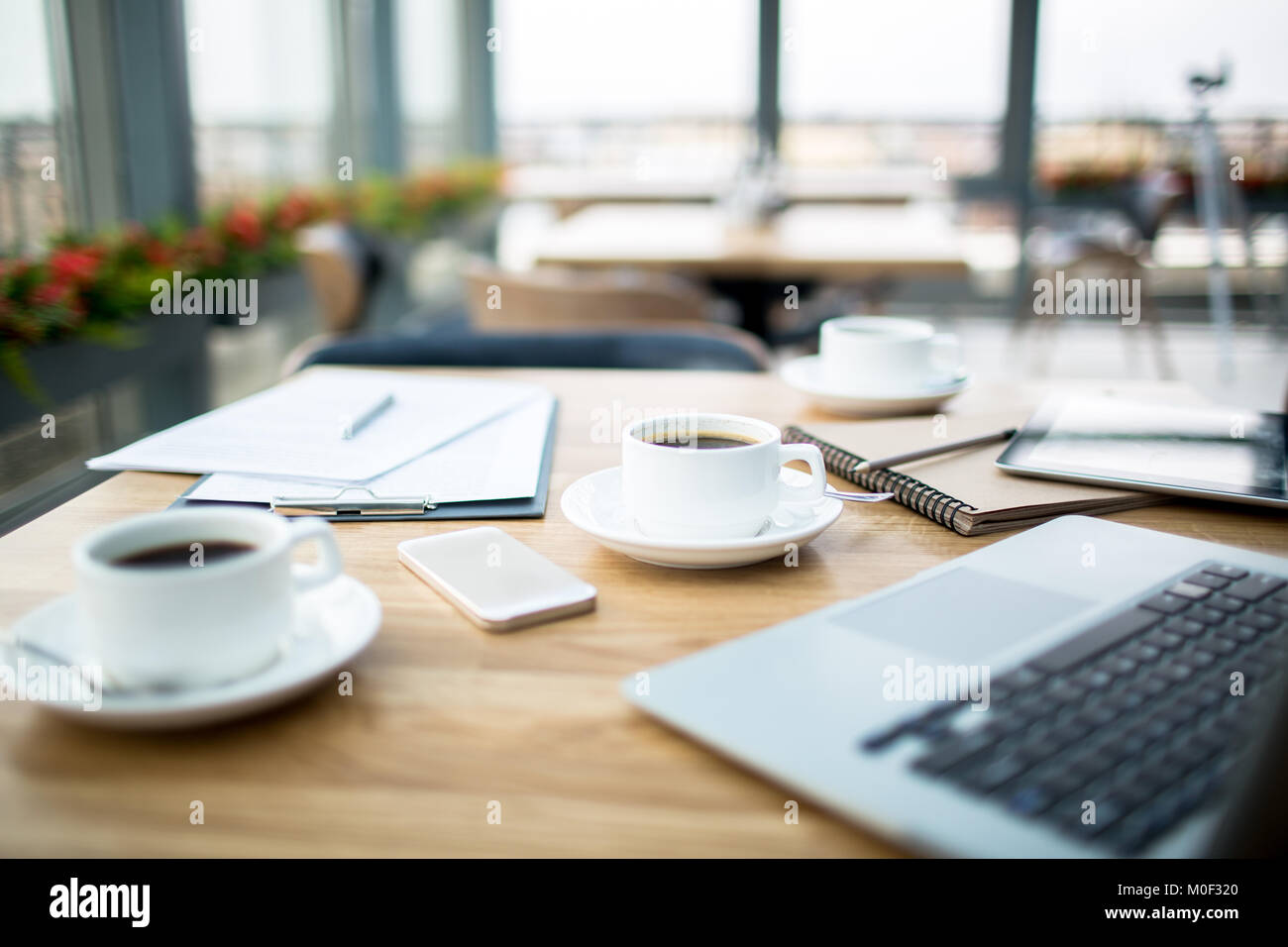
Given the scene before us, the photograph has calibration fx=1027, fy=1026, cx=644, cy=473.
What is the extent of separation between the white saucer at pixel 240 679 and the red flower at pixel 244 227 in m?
2.60

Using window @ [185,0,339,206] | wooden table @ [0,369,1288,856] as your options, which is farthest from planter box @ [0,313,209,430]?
wooden table @ [0,369,1288,856]

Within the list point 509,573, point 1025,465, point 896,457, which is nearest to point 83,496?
point 509,573

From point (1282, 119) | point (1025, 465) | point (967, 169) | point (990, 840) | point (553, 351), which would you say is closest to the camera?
point (990, 840)

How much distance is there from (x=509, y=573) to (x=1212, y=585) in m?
0.45

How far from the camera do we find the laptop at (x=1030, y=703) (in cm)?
41

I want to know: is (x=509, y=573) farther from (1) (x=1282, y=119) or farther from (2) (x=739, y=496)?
(1) (x=1282, y=119)

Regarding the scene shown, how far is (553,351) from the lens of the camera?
1573 millimetres

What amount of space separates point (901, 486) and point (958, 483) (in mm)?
46

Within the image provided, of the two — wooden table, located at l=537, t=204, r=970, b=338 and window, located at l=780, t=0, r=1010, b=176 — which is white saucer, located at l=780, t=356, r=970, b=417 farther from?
window, located at l=780, t=0, r=1010, b=176

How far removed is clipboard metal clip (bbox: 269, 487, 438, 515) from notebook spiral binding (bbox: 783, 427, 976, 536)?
1.11 feet

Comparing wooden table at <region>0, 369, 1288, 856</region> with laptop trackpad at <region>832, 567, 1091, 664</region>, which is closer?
wooden table at <region>0, 369, 1288, 856</region>

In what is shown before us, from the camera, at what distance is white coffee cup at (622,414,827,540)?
696 mm

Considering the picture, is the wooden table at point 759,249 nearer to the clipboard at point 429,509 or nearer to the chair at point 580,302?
the chair at point 580,302

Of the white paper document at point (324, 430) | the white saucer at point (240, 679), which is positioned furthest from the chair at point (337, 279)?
the white saucer at point (240, 679)
